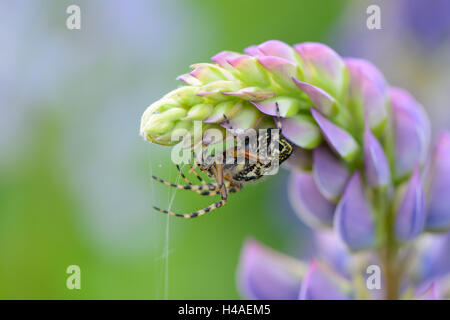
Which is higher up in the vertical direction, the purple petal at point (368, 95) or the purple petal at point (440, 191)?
the purple petal at point (368, 95)

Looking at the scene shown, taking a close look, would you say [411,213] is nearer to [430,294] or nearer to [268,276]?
[430,294]

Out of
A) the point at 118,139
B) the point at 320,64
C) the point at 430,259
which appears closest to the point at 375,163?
the point at 320,64

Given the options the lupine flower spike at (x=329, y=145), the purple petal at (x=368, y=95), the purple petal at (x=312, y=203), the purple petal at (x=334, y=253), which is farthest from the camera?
the purple petal at (x=334, y=253)

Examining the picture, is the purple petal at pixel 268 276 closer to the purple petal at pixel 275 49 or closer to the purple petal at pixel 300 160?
the purple petal at pixel 300 160

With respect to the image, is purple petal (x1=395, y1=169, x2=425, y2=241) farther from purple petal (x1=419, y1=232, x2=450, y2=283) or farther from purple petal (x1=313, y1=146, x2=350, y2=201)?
purple petal (x1=419, y1=232, x2=450, y2=283)

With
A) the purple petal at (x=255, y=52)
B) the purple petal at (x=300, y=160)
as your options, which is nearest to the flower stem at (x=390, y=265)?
the purple petal at (x=300, y=160)

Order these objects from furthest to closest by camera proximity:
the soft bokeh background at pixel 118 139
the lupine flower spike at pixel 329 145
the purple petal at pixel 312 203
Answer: the soft bokeh background at pixel 118 139, the purple petal at pixel 312 203, the lupine flower spike at pixel 329 145

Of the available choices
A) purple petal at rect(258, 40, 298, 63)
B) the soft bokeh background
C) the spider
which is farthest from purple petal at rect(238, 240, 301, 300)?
the soft bokeh background

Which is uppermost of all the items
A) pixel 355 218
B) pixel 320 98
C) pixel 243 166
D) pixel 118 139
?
pixel 118 139
